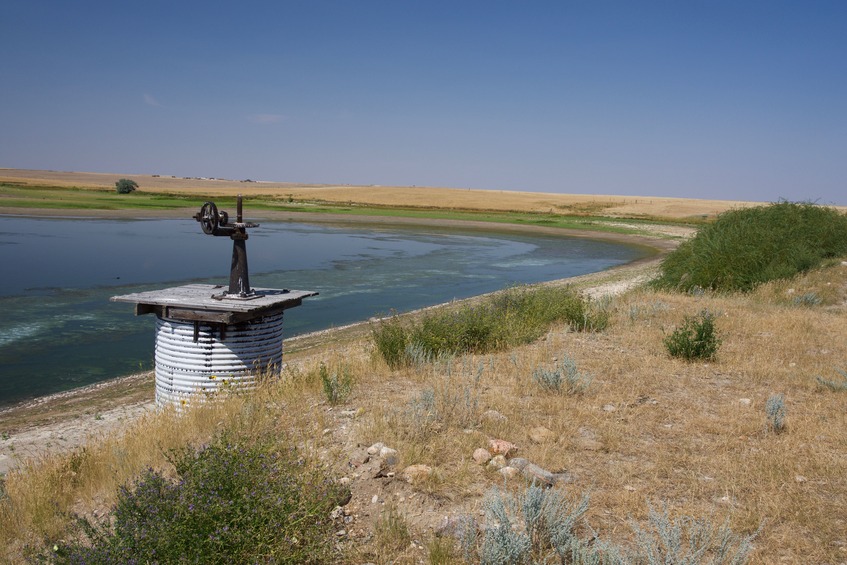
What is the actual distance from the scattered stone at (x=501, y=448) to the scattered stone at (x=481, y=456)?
0.09m

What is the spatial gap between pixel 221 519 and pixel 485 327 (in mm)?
6864

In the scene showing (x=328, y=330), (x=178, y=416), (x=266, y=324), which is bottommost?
(x=328, y=330)

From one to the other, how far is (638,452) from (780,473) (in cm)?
111

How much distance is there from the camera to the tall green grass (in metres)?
9.21

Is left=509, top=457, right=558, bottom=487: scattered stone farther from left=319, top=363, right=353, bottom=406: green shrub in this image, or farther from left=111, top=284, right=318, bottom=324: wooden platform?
left=111, top=284, right=318, bottom=324: wooden platform

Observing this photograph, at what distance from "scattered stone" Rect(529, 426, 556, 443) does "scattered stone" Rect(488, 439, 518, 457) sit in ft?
1.32

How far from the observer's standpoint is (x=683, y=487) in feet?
16.8

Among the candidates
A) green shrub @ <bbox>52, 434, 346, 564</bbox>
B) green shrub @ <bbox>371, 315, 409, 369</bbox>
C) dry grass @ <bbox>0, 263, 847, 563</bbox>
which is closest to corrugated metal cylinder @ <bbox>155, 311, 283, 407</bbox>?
dry grass @ <bbox>0, 263, 847, 563</bbox>

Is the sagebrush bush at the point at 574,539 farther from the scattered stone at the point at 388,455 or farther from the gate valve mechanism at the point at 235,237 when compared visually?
the gate valve mechanism at the point at 235,237

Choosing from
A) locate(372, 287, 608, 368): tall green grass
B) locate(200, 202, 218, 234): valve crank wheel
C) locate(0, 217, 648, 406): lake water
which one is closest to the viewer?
locate(200, 202, 218, 234): valve crank wheel

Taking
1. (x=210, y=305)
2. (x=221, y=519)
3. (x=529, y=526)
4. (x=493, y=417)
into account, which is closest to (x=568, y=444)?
(x=493, y=417)

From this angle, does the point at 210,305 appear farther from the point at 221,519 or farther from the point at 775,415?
Answer: the point at 775,415

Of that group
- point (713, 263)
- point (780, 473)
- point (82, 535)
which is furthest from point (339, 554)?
point (713, 263)

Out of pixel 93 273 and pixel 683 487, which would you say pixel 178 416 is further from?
pixel 93 273
